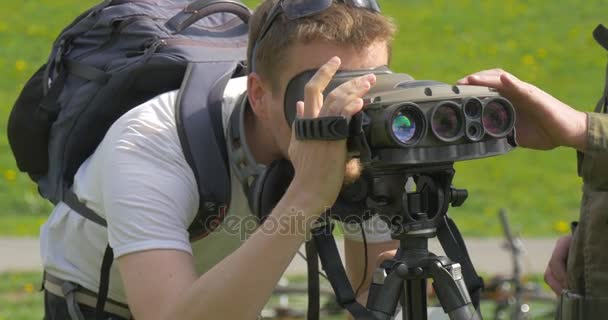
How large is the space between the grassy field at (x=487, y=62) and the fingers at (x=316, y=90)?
6297 millimetres

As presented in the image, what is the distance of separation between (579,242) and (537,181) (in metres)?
7.68

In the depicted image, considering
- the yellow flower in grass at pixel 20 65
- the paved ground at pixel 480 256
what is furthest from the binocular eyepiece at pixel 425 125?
the yellow flower in grass at pixel 20 65

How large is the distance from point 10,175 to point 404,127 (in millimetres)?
8454

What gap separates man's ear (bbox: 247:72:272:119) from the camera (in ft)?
8.93

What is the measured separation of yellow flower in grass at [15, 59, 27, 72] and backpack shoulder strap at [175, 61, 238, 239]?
10701 millimetres

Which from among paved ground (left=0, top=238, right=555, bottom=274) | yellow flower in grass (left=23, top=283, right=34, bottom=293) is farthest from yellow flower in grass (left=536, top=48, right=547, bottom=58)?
yellow flower in grass (left=23, top=283, right=34, bottom=293)

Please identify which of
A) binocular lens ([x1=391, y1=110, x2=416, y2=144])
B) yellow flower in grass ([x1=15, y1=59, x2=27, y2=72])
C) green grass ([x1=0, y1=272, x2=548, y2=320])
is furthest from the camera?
yellow flower in grass ([x1=15, y1=59, x2=27, y2=72])

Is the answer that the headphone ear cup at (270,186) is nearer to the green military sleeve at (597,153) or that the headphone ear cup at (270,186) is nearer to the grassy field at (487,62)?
the green military sleeve at (597,153)

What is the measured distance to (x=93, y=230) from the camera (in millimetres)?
3020

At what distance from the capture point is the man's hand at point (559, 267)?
311 centimetres

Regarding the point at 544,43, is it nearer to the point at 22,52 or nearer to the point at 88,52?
the point at 22,52

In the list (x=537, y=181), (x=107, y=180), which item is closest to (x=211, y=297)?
(x=107, y=180)

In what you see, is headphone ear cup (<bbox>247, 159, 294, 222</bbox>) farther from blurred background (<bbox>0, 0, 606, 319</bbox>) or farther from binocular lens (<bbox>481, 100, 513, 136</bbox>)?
blurred background (<bbox>0, 0, 606, 319</bbox>)

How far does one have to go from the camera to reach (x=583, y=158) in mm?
2633
